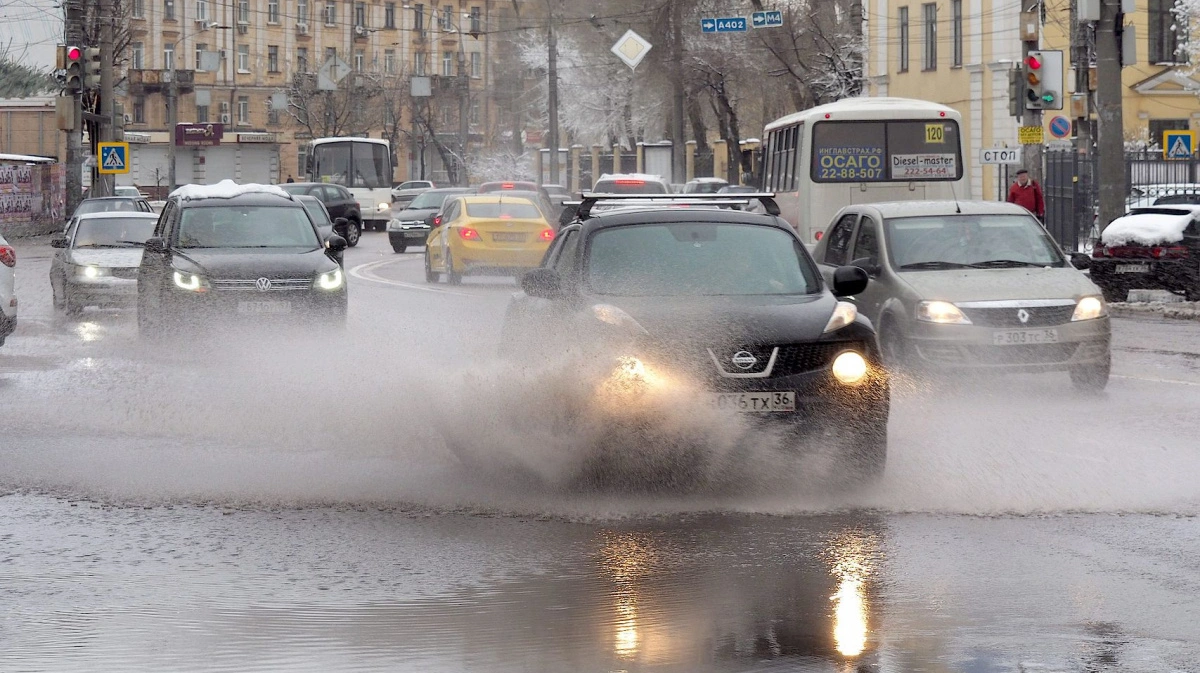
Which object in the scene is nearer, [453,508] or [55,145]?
[453,508]

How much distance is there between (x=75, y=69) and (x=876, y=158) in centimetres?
1740

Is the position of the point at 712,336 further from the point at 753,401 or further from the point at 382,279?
the point at 382,279

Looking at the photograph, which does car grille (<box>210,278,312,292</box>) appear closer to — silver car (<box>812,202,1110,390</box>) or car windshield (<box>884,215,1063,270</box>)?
silver car (<box>812,202,1110,390</box>)

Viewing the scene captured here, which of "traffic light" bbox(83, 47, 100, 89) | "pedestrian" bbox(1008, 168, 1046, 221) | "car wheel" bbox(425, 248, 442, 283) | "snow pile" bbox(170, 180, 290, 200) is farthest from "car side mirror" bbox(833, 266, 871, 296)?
"traffic light" bbox(83, 47, 100, 89)

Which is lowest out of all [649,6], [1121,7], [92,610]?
[92,610]

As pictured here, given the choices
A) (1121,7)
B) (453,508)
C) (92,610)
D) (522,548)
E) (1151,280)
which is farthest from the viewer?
(1121,7)

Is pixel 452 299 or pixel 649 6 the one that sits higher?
pixel 649 6

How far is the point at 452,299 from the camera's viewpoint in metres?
24.9

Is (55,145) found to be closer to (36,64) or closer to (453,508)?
(36,64)

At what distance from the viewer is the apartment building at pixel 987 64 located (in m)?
52.5

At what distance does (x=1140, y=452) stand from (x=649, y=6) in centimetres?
5235

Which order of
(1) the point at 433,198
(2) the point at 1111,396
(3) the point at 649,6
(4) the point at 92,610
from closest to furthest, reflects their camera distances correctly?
(4) the point at 92,610, (2) the point at 1111,396, (1) the point at 433,198, (3) the point at 649,6

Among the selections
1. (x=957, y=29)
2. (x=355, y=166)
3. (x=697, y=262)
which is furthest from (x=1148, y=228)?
(x=355, y=166)

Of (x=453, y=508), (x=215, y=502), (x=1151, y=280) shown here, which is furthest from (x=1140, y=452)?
(x=1151, y=280)
